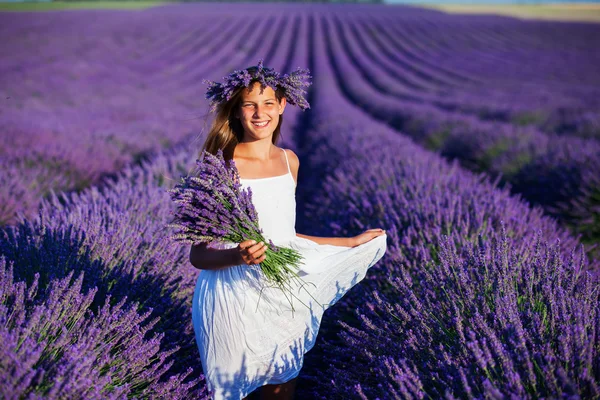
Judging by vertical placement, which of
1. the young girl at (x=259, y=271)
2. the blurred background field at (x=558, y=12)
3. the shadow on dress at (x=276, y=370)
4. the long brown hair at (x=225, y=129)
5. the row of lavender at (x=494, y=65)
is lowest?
the shadow on dress at (x=276, y=370)

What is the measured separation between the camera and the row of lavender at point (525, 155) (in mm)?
3822

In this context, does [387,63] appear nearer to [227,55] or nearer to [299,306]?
[227,55]

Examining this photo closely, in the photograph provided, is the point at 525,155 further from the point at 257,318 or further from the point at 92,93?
the point at 92,93

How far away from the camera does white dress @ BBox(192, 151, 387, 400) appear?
5.01 feet

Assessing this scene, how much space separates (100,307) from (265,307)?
27.4 inches

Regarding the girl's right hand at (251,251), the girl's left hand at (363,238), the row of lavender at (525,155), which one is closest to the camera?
the girl's right hand at (251,251)

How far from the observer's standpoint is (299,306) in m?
1.64

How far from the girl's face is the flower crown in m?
0.03

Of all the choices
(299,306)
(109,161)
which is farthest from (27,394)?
(109,161)

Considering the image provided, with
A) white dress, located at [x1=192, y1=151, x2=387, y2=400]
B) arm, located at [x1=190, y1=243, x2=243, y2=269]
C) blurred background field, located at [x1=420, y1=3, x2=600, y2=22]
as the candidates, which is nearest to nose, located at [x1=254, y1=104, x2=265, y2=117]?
white dress, located at [x1=192, y1=151, x2=387, y2=400]

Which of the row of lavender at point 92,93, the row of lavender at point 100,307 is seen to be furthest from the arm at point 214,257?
the row of lavender at point 92,93

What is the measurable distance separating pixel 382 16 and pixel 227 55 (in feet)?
68.6

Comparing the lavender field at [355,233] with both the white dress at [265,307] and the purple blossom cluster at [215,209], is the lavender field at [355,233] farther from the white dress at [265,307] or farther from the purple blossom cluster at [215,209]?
the purple blossom cluster at [215,209]

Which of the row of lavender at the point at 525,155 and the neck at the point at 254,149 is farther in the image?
the row of lavender at the point at 525,155
